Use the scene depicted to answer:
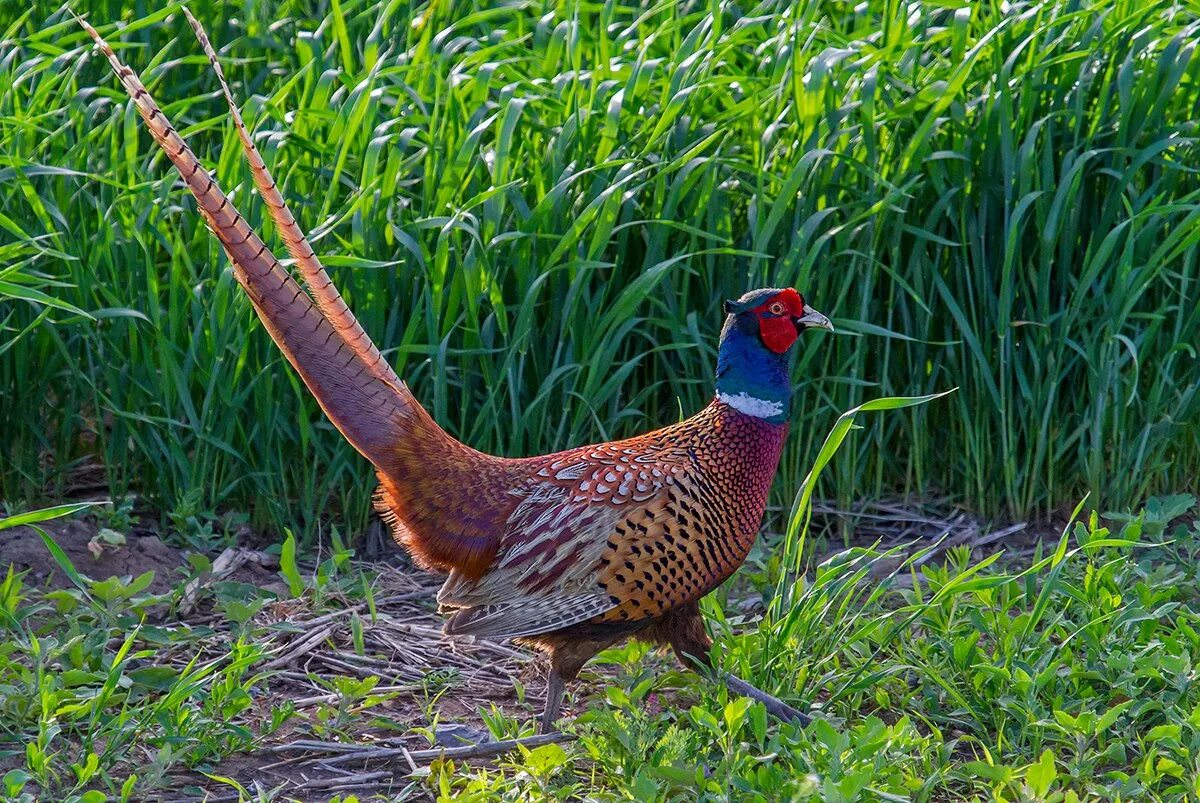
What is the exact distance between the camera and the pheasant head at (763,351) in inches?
119

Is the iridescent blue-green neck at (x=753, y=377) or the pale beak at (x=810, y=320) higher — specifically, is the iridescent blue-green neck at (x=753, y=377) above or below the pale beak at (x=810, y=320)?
below

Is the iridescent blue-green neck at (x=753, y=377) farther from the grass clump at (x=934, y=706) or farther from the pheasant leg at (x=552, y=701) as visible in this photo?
the pheasant leg at (x=552, y=701)

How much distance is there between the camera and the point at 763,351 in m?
3.05

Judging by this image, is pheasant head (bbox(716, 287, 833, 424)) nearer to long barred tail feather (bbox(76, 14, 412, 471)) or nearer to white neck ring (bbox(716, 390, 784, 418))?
white neck ring (bbox(716, 390, 784, 418))

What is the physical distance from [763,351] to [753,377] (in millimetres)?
60

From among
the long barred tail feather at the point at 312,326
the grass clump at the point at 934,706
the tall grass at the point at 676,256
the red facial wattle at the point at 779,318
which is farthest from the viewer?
the tall grass at the point at 676,256

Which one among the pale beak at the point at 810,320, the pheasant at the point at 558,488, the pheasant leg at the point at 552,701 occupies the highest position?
the pale beak at the point at 810,320

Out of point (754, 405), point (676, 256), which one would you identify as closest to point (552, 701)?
point (754, 405)

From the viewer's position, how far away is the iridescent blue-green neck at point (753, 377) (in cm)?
304

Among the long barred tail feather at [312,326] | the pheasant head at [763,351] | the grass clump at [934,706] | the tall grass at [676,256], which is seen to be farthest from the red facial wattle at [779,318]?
the long barred tail feather at [312,326]

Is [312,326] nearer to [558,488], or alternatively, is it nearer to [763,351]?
[558,488]

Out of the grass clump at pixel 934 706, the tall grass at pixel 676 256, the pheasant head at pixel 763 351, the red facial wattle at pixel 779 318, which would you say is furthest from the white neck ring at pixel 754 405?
the tall grass at pixel 676 256

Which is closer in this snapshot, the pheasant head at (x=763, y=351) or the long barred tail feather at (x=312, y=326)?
the long barred tail feather at (x=312, y=326)

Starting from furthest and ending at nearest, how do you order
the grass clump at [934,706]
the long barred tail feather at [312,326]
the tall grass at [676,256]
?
the tall grass at [676,256] < the long barred tail feather at [312,326] < the grass clump at [934,706]
